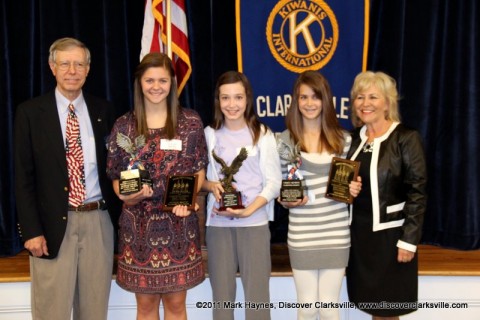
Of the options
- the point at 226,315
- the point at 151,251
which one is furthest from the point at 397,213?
the point at 151,251

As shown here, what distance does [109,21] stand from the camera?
4.43 meters

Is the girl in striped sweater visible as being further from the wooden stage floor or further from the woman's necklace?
the wooden stage floor

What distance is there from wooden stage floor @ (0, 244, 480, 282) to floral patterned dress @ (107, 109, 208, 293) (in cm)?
113

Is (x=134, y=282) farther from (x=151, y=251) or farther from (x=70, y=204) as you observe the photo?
(x=70, y=204)

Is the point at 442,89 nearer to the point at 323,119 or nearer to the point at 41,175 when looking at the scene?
the point at 323,119

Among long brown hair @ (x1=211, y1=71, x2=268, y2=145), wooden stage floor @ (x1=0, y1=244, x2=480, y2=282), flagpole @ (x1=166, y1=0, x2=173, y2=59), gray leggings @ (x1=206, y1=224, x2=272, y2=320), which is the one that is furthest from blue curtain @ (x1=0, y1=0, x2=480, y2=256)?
gray leggings @ (x1=206, y1=224, x2=272, y2=320)

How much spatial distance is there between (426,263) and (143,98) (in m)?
2.64

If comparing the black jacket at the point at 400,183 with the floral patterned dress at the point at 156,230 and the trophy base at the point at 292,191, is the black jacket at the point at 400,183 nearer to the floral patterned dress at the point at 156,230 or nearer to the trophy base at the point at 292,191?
the trophy base at the point at 292,191

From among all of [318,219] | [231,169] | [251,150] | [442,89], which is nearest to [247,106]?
[251,150]

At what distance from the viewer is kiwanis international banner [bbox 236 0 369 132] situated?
4.19 metres

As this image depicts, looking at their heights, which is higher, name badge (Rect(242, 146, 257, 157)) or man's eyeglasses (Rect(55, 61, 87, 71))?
man's eyeglasses (Rect(55, 61, 87, 71))

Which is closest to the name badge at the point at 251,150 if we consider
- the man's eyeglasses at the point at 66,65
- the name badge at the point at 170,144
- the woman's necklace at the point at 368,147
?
the name badge at the point at 170,144

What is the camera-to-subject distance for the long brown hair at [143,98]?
8.99 ft

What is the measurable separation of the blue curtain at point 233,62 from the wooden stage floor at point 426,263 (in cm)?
21
